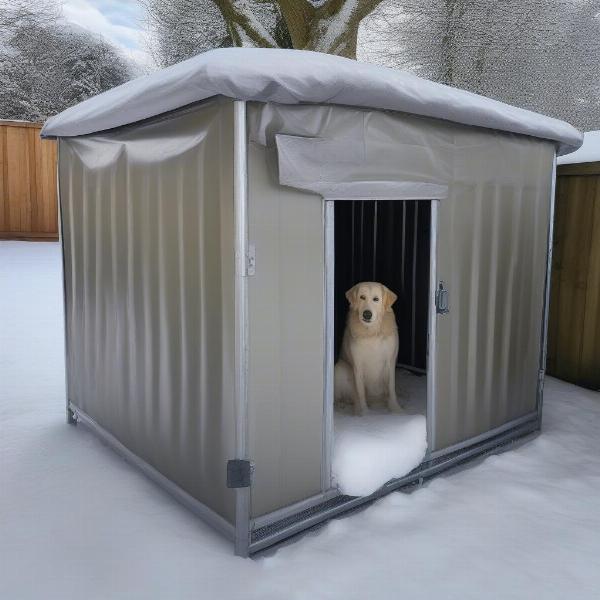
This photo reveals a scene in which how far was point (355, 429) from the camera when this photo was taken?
4023 millimetres

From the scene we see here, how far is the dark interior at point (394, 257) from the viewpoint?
5.81m

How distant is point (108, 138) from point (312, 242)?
5.22ft

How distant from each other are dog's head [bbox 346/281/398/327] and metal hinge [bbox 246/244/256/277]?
1.39 meters

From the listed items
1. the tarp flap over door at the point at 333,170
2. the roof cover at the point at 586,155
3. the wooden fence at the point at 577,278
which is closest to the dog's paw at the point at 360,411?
the tarp flap over door at the point at 333,170

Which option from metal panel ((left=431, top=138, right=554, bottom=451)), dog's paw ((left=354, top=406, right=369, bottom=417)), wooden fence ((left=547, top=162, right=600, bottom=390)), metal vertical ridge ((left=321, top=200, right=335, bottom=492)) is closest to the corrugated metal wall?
metal panel ((left=431, top=138, right=554, bottom=451))

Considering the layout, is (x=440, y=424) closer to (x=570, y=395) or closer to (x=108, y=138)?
(x=570, y=395)

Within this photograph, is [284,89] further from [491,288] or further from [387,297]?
[491,288]

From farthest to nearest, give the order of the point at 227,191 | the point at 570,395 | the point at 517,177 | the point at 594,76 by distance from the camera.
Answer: the point at 594,76 → the point at 570,395 → the point at 517,177 → the point at 227,191

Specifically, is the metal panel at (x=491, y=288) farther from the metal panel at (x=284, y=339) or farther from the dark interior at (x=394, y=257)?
the dark interior at (x=394, y=257)

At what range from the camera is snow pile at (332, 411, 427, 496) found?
3570 mm

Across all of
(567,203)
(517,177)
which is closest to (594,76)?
(567,203)

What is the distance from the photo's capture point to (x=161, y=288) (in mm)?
3621

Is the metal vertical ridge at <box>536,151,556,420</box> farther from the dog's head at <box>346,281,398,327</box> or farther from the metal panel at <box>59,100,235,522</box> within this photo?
the metal panel at <box>59,100,235,522</box>

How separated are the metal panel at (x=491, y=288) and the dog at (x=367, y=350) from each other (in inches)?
19.4
